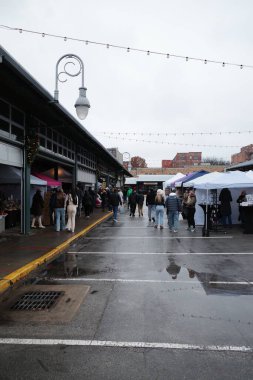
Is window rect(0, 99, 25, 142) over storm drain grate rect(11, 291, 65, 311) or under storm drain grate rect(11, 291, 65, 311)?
over

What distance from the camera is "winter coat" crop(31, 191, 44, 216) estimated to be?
14.6 meters

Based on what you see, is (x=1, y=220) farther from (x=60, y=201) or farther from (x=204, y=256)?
(x=204, y=256)

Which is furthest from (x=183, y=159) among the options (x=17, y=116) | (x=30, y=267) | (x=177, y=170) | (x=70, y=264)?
(x=30, y=267)

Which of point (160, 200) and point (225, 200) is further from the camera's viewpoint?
point (160, 200)

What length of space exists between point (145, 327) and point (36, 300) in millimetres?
2086

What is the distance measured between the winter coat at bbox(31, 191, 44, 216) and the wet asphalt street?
19.6 feet

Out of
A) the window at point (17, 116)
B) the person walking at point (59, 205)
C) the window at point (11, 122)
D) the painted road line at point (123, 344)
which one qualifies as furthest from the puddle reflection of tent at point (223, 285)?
the window at point (17, 116)

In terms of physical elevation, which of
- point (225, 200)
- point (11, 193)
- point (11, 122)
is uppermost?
point (11, 122)

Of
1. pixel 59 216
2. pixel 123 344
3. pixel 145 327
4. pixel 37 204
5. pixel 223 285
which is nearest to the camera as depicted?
pixel 123 344

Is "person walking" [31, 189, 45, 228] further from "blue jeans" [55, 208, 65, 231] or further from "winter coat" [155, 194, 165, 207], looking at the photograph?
"winter coat" [155, 194, 165, 207]

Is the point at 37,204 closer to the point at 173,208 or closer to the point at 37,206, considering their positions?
the point at 37,206

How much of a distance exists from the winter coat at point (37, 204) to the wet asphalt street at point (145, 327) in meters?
5.96

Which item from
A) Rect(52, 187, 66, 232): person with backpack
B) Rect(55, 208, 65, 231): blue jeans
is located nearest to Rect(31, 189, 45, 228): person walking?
Rect(55, 208, 65, 231): blue jeans

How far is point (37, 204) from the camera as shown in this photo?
47.8 feet
